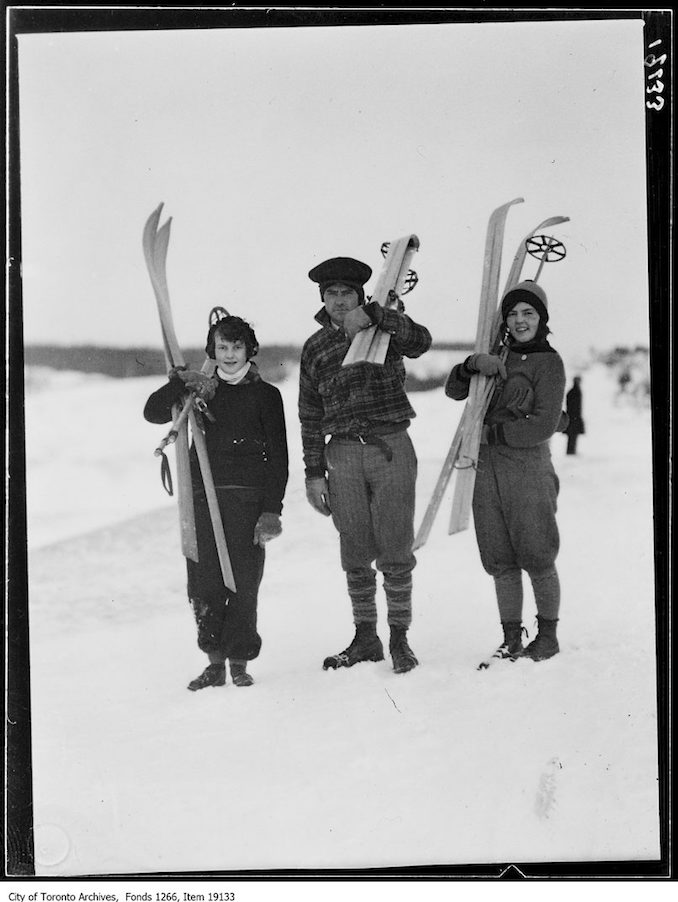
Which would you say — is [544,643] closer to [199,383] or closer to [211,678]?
[211,678]

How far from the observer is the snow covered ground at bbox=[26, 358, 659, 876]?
334 cm

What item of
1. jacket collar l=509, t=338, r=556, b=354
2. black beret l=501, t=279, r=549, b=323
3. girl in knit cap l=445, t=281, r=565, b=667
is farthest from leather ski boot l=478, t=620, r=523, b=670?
black beret l=501, t=279, r=549, b=323

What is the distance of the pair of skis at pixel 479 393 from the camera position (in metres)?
3.40

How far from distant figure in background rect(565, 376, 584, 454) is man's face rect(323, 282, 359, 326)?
0.78 meters

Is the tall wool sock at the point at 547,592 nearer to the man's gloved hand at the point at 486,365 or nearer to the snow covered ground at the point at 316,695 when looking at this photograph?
the snow covered ground at the point at 316,695

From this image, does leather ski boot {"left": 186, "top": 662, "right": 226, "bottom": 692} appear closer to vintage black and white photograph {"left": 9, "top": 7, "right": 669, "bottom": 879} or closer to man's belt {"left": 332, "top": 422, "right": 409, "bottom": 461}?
vintage black and white photograph {"left": 9, "top": 7, "right": 669, "bottom": 879}

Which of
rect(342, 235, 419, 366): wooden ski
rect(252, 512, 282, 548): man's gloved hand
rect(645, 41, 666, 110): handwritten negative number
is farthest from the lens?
rect(645, 41, 666, 110): handwritten negative number

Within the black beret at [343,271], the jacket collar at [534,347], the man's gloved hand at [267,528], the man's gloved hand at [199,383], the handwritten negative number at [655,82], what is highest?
the handwritten negative number at [655,82]

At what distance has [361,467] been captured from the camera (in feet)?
11.1

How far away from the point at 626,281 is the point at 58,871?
266 cm

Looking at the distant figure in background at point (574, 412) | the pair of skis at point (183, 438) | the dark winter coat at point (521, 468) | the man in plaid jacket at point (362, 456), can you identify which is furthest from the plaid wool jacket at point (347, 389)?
the distant figure in background at point (574, 412)

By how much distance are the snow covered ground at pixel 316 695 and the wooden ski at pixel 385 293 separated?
311 millimetres

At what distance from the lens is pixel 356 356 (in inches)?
129

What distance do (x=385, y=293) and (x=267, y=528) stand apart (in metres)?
0.84
